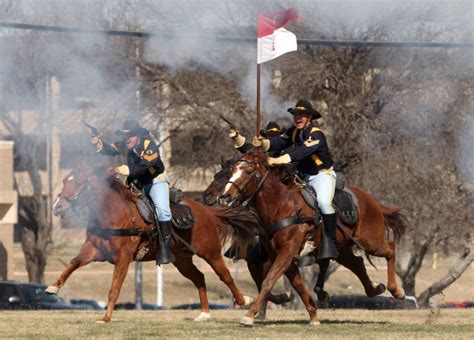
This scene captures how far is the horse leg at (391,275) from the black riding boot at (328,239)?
1401 mm

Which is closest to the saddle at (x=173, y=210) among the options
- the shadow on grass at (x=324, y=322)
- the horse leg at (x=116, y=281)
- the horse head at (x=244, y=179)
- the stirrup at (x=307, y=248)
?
the horse leg at (x=116, y=281)

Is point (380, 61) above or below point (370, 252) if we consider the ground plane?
above

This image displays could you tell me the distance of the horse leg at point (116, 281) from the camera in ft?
62.4

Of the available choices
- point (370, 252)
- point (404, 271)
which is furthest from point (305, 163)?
point (404, 271)

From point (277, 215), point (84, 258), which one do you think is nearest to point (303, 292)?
point (277, 215)

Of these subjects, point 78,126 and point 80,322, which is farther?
point 78,126

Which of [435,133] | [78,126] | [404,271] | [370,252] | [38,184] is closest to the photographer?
[370,252]

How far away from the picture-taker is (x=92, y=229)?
19625 millimetres

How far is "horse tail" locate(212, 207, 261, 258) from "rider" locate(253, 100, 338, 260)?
263 cm

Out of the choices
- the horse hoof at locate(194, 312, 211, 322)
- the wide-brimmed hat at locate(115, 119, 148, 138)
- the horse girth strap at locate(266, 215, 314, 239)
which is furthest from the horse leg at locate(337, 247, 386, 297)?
the wide-brimmed hat at locate(115, 119, 148, 138)

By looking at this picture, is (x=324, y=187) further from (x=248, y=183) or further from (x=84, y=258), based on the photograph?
(x=84, y=258)

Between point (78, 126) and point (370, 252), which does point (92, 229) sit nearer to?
point (370, 252)

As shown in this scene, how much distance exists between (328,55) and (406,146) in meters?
3.72

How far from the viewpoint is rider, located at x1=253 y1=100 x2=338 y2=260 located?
18781 millimetres
